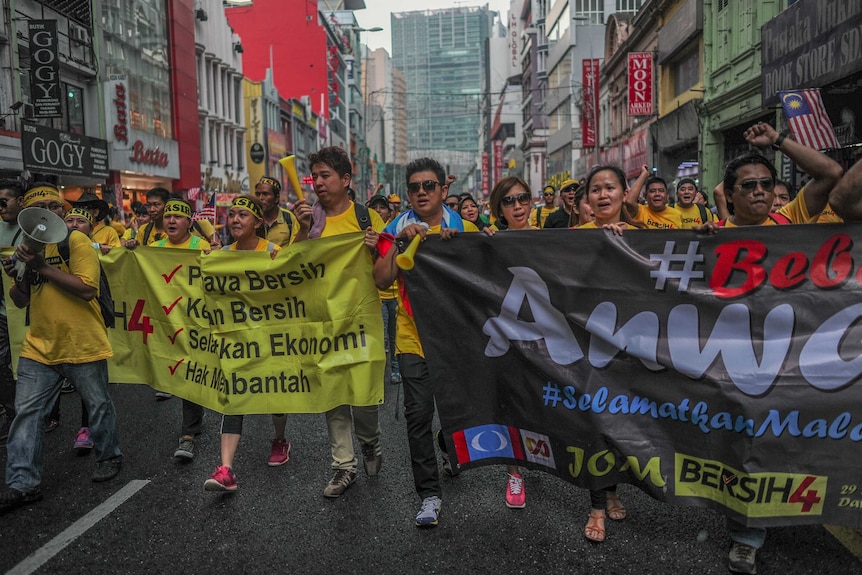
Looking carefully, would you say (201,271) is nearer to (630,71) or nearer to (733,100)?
(733,100)

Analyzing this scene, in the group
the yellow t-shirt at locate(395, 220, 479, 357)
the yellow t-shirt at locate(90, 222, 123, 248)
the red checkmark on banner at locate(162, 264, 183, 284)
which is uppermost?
the yellow t-shirt at locate(90, 222, 123, 248)

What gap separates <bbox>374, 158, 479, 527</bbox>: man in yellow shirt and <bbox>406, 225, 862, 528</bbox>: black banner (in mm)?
105

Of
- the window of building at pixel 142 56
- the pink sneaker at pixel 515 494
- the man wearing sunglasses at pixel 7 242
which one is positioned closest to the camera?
the pink sneaker at pixel 515 494

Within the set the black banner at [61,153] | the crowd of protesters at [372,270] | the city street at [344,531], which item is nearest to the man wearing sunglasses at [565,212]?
the crowd of protesters at [372,270]

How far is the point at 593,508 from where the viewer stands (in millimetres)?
3863

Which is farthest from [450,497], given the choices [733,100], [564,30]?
[564,30]

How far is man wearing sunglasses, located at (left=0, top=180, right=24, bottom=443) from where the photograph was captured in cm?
560

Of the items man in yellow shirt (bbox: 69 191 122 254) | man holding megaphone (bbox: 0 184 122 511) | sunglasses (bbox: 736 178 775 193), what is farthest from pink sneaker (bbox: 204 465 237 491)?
man in yellow shirt (bbox: 69 191 122 254)

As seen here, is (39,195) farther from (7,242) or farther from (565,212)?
(565,212)

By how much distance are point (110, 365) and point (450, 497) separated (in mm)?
2637

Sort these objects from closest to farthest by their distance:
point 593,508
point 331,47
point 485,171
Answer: point 593,508 < point 331,47 < point 485,171

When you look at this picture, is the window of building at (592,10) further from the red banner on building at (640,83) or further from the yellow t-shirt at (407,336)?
the yellow t-shirt at (407,336)

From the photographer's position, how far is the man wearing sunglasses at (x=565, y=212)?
25.9 ft

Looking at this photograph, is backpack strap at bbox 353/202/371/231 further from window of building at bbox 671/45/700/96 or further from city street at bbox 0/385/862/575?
window of building at bbox 671/45/700/96
